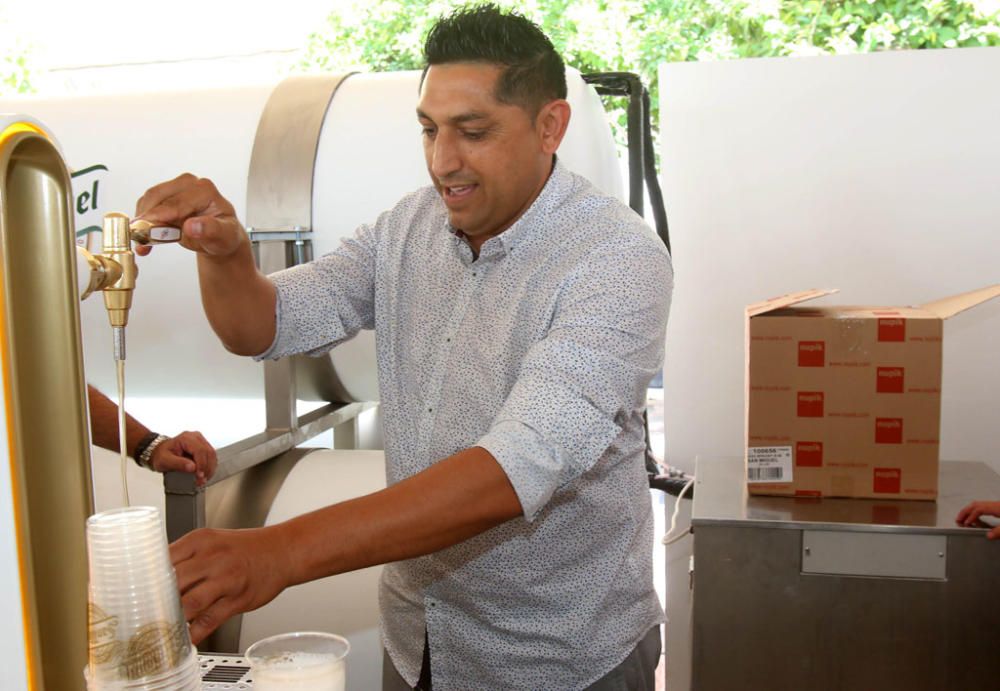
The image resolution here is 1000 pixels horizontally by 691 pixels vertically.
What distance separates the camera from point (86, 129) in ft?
6.50

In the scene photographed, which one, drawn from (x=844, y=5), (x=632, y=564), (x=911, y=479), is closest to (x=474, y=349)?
(x=632, y=564)

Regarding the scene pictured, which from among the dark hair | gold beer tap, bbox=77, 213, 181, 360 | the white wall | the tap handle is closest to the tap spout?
gold beer tap, bbox=77, 213, 181, 360

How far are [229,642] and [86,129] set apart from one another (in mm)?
1068

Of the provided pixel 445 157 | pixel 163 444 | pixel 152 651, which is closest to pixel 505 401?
pixel 445 157

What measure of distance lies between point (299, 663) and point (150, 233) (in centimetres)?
59

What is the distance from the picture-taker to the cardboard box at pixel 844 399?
5.98 feet

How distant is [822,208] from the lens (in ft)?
8.20

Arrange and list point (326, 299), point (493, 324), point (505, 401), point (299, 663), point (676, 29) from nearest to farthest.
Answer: point (299, 663)
point (505, 401)
point (493, 324)
point (326, 299)
point (676, 29)

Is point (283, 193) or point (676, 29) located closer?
point (283, 193)

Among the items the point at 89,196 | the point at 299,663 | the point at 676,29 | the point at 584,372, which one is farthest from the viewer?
the point at 676,29

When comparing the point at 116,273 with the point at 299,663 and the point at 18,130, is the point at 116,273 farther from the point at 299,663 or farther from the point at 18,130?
the point at 299,663

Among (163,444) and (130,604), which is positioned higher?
(130,604)

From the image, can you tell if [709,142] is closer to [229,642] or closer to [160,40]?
[229,642]

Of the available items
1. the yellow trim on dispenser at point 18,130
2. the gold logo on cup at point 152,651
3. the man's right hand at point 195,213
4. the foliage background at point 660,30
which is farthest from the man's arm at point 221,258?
the foliage background at point 660,30
